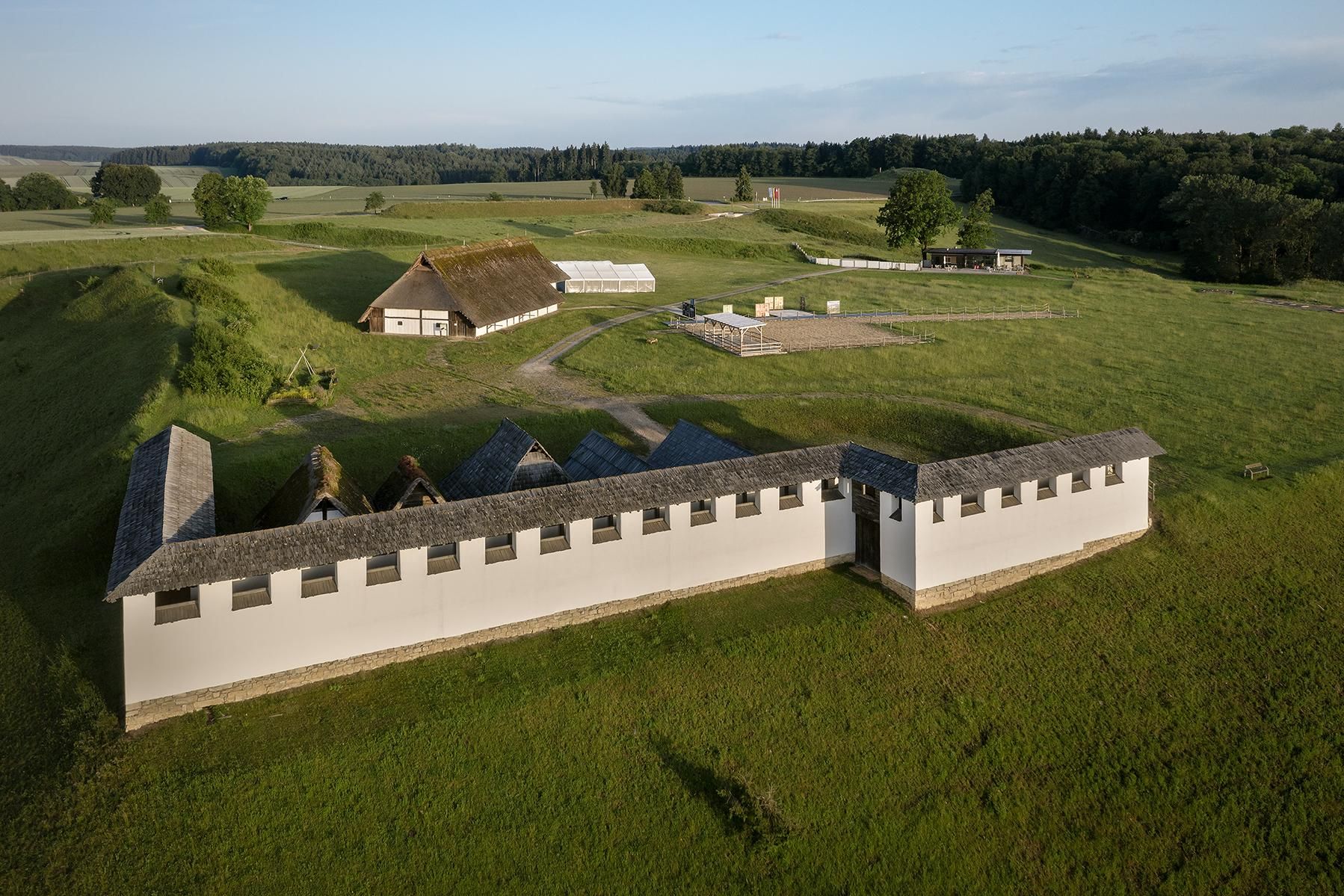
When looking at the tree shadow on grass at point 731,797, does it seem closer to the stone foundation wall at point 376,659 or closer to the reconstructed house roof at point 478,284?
the stone foundation wall at point 376,659

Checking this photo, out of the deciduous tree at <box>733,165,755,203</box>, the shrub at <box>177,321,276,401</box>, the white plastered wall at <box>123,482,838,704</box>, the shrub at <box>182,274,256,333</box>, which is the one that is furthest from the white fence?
the white plastered wall at <box>123,482,838,704</box>

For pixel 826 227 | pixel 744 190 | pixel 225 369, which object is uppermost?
pixel 744 190

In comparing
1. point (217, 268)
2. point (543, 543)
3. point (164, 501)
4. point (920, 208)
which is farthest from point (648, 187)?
point (164, 501)

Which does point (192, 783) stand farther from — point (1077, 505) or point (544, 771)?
point (1077, 505)

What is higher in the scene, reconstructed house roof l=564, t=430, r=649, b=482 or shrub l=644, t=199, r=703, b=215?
shrub l=644, t=199, r=703, b=215

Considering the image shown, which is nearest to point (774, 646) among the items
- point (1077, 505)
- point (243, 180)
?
point (1077, 505)

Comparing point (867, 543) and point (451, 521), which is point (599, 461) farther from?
point (867, 543)

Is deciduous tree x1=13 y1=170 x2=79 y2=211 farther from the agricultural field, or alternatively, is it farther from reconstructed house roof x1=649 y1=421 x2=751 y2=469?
reconstructed house roof x1=649 y1=421 x2=751 y2=469
